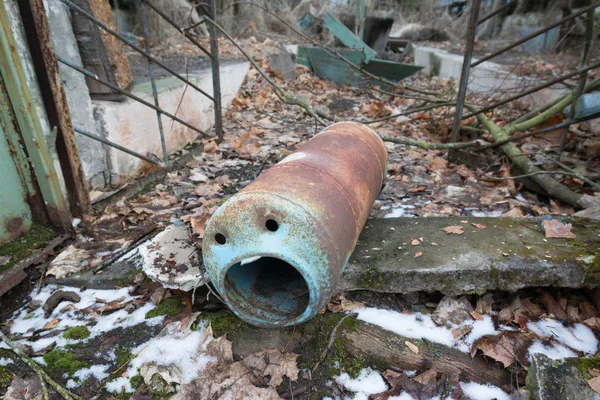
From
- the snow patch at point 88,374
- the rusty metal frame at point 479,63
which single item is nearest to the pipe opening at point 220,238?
the snow patch at point 88,374

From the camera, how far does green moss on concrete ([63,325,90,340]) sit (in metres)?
1.87

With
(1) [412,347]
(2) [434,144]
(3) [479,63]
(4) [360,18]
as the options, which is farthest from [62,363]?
(4) [360,18]

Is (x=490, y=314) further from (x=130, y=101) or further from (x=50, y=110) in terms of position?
(x=130, y=101)

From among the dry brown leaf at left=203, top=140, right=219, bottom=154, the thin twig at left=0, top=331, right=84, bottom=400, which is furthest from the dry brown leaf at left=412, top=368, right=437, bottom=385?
the dry brown leaf at left=203, top=140, right=219, bottom=154

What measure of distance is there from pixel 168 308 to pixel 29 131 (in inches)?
51.4

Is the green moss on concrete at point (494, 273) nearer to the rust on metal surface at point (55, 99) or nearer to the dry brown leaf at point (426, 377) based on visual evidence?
the dry brown leaf at point (426, 377)

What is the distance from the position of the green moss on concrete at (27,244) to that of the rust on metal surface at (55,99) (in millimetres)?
264

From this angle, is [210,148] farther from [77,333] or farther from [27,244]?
[77,333]

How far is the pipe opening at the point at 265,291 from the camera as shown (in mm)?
1731

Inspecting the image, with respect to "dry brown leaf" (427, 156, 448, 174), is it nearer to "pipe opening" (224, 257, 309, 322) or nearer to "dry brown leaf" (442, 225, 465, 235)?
"dry brown leaf" (442, 225, 465, 235)

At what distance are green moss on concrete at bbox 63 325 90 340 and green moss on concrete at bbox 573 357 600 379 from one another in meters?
Answer: 2.28

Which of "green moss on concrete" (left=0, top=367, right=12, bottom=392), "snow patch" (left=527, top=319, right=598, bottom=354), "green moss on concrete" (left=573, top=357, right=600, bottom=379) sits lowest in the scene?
"green moss on concrete" (left=0, top=367, right=12, bottom=392)

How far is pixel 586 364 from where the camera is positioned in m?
1.67

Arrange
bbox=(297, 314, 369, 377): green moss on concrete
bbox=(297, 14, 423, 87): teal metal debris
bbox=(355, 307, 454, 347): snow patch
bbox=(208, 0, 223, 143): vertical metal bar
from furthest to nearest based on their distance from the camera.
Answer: bbox=(297, 14, 423, 87): teal metal debris
bbox=(208, 0, 223, 143): vertical metal bar
bbox=(355, 307, 454, 347): snow patch
bbox=(297, 314, 369, 377): green moss on concrete
